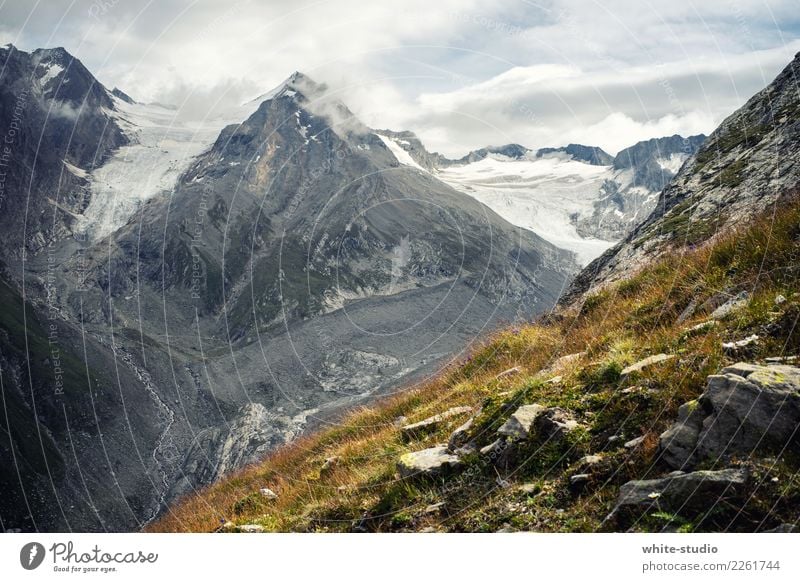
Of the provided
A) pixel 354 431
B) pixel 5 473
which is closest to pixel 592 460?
pixel 354 431

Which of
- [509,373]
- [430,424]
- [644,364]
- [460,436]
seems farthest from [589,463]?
[509,373]

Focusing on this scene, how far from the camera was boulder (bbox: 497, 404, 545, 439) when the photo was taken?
8.78m

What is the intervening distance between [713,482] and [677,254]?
31.9 feet

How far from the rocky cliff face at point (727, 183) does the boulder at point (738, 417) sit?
8.48 meters

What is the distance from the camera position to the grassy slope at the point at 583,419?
7461mm

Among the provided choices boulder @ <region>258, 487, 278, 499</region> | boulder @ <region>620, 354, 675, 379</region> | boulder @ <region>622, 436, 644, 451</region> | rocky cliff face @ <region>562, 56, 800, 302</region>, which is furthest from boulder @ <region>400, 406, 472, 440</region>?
rocky cliff face @ <region>562, 56, 800, 302</region>

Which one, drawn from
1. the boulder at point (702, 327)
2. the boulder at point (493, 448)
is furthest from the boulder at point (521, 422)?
the boulder at point (702, 327)

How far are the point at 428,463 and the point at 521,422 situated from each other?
1.65m

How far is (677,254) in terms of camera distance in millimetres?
15023

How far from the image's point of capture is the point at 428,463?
30.9ft

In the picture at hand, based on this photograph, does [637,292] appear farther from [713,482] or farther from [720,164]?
[720,164]

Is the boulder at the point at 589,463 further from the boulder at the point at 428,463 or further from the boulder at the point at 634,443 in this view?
the boulder at the point at 428,463

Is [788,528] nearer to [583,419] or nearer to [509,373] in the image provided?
[583,419]

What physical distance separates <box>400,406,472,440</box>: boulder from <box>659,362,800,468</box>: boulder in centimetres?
484
